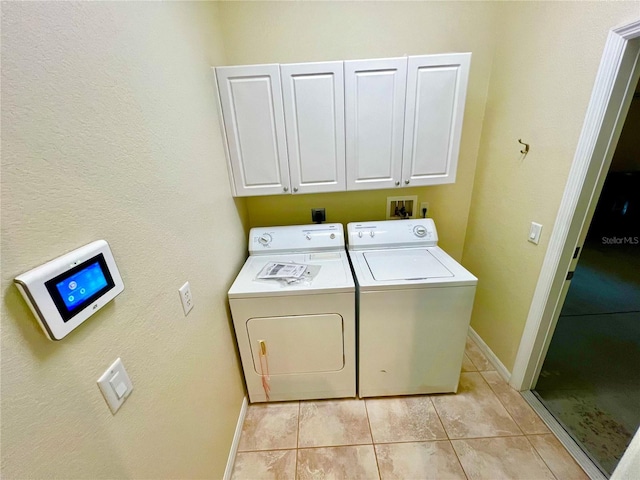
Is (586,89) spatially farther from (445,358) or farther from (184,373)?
(184,373)

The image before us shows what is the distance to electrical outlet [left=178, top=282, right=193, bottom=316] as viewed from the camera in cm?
102

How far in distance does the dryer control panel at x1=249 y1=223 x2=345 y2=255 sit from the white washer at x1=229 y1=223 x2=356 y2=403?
0.04 feet

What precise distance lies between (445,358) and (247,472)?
1.32 m

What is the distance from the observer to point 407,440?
149 cm

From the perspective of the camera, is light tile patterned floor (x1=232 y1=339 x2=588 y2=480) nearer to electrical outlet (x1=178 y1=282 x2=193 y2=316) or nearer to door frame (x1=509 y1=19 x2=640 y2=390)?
door frame (x1=509 y1=19 x2=640 y2=390)

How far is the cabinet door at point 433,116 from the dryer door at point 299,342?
1110mm

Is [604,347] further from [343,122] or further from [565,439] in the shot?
[343,122]

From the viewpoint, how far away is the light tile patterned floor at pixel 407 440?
1352 millimetres

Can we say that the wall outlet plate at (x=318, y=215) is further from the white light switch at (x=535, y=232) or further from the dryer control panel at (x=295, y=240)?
the white light switch at (x=535, y=232)

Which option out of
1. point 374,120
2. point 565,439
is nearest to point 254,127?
point 374,120

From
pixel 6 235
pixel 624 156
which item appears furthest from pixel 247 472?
pixel 624 156

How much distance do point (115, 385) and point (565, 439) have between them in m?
2.20

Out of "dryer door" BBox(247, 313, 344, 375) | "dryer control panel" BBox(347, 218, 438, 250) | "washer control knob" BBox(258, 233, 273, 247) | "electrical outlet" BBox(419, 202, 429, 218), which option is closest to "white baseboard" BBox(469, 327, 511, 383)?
"dryer control panel" BBox(347, 218, 438, 250)

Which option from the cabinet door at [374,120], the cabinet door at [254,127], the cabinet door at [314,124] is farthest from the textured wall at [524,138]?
the cabinet door at [254,127]
